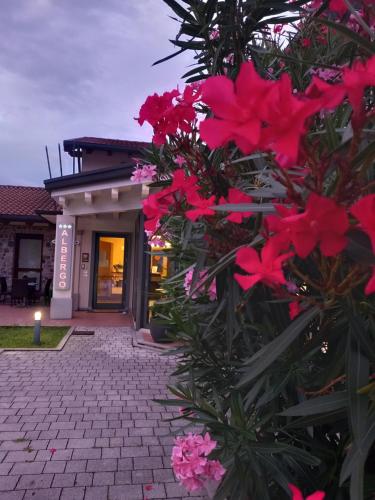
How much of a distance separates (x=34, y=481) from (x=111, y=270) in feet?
34.2

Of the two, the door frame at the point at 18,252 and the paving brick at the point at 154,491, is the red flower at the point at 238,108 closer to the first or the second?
the paving brick at the point at 154,491

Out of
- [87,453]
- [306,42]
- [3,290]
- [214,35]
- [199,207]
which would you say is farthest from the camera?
[3,290]

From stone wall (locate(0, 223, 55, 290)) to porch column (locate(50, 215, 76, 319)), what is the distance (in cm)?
434

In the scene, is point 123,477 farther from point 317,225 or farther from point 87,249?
point 87,249

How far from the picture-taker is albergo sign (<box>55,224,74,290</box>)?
1083cm

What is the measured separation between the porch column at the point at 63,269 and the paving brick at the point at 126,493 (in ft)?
26.7

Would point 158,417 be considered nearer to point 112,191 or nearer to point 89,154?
point 112,191

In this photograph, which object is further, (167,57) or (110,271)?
(110,271)

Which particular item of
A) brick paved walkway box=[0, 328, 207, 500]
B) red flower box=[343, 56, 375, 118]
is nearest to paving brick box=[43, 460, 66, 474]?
brick paved walkway box=[0, 328, 207, 500]

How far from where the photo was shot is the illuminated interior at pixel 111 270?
43.5ft

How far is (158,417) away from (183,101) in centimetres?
420

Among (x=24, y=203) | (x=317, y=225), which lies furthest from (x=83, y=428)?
(x=24, y=203)

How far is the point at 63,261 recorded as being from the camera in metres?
10.8

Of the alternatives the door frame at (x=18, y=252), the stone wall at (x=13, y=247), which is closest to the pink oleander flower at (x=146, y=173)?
the stone wall at (x=13, y=247)
